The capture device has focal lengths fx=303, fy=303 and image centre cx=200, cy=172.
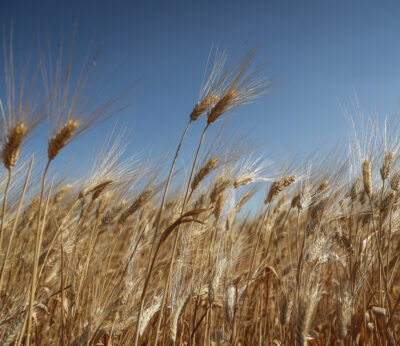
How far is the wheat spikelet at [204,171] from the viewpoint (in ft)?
5.47

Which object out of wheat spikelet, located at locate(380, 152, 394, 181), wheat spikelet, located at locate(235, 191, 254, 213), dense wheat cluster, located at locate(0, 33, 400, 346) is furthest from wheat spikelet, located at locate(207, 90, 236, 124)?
wheat spikelet, located at locate(235, 191, 254, 213)

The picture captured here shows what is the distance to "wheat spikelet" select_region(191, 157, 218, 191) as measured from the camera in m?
1.67

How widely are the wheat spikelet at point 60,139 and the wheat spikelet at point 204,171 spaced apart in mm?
717

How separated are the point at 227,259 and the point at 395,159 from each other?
119 centimetres

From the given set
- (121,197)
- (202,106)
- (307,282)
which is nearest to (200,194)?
(121,197)

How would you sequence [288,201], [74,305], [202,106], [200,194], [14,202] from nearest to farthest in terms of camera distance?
[74,305] < [202,106] < [14,202] < [200,194] < [288,201]

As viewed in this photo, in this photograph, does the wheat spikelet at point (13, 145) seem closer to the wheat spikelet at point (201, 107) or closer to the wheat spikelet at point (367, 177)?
the wheat spikelet at point (201, 107)

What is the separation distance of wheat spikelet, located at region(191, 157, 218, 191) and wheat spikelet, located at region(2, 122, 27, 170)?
846 millimetres

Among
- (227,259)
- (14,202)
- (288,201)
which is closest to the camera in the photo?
(227,259)

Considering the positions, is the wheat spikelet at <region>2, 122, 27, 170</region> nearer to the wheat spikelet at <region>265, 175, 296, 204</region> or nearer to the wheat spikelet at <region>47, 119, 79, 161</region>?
the wheat spikelet at <region>47, 119, 79, 161</region>

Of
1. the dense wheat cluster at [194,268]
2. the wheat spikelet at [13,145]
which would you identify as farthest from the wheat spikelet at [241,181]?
the wheat spikelet at [13,145]

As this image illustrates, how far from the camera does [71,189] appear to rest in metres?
2.86

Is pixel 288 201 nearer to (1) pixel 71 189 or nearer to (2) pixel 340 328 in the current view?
(2) pixel 340 328

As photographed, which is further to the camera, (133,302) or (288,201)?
(288,201)
